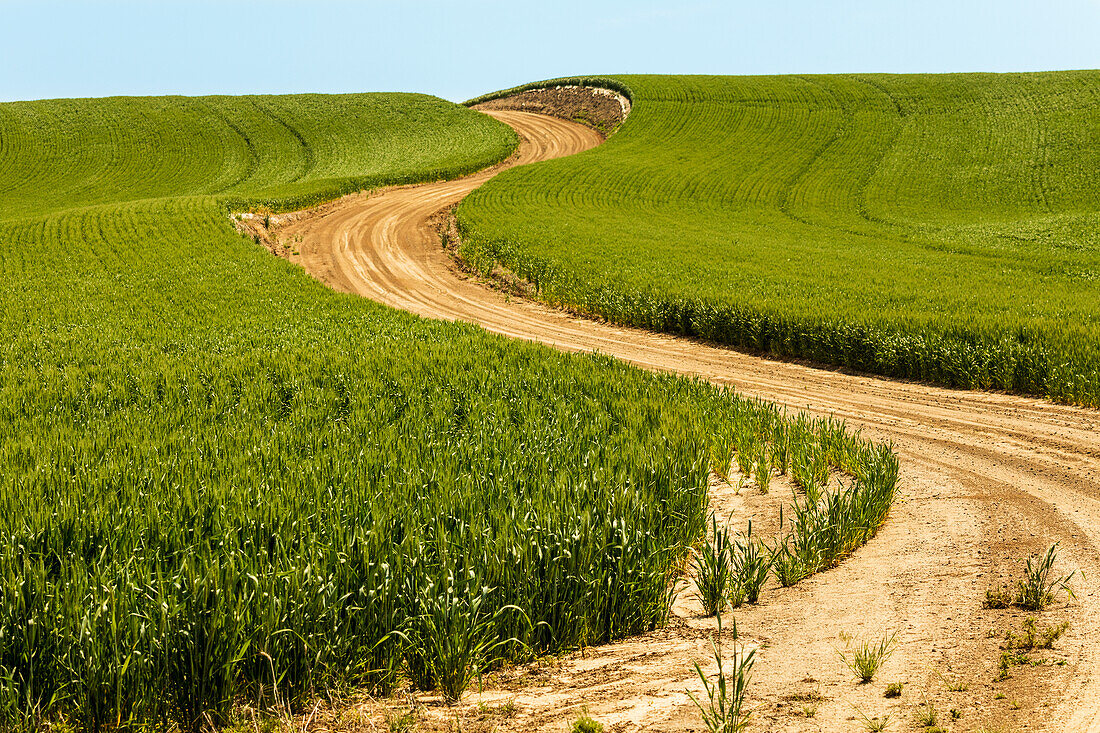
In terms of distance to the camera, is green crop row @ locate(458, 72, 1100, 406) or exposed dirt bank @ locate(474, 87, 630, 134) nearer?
green crop row @ locate(458, 72, 1100, 406)

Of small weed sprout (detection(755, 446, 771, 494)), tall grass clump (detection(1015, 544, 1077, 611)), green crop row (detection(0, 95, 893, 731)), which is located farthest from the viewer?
small weed sprout (detection(755, 446, 771, 494))

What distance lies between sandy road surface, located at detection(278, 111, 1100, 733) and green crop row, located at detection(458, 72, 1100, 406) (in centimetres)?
253

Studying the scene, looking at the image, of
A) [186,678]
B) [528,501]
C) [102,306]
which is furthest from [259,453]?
[102,306]

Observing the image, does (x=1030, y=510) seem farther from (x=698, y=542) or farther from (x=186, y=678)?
(x=186, y=678)

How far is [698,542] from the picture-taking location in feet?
23.8

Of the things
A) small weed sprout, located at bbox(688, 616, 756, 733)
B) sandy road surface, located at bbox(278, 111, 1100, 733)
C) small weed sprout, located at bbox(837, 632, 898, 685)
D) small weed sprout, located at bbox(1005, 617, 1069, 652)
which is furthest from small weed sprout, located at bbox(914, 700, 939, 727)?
small weed sprout, located at bbox(1005, 617, 1069, 652)

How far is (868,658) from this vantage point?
4730 mm

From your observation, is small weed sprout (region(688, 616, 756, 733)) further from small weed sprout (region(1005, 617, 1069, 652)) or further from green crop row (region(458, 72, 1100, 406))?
green crop row (region(458, 72, 1100, 406))

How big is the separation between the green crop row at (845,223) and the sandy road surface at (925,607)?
2.53 meters

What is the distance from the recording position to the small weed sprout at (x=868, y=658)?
4668mm

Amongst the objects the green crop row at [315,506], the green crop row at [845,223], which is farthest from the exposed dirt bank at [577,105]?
the green crop row at [315,506]

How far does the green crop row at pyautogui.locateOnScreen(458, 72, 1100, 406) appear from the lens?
1684 cm

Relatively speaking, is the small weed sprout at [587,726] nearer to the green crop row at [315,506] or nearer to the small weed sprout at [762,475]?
the green crop row at [315,506]

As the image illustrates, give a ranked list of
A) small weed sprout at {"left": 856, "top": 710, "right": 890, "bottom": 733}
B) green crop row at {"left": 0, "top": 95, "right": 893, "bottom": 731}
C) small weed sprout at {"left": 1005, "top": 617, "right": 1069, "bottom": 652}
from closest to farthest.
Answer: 1. small weed sprout at {"left": 856, "top": 710, "right": 890, "bottom": 733}
2. green crop row at {"left": 0, "top": 95, "right": 893, "bottom": 731}
3. small weed sprout at {"left": 1005, "top": 617, "right": 1069, "bottom": 652}
